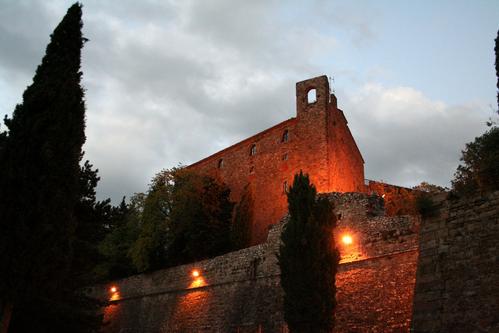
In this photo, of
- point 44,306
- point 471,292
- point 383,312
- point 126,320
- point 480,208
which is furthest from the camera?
point 126,320

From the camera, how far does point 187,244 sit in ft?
91.7

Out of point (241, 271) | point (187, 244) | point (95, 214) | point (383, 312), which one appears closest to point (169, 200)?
point (187, 244)

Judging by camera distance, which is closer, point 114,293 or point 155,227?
point 114,293

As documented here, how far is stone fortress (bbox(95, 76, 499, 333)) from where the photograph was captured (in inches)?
394

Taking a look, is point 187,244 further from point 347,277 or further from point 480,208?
point 480,208

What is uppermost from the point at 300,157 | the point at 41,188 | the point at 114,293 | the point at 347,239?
the point at 300,157

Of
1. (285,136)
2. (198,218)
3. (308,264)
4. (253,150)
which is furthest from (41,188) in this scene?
(253,150)

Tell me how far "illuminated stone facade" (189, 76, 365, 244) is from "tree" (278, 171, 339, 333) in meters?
12.1

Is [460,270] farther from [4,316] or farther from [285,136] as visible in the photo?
[285,136]

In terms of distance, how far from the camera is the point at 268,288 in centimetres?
1933

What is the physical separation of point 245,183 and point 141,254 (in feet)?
29.3

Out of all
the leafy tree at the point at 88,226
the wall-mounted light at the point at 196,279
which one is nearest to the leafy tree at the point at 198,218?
the wall-mounted light at the point at 196,279

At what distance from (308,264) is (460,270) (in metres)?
5.48

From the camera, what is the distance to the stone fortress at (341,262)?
10.0 meters
